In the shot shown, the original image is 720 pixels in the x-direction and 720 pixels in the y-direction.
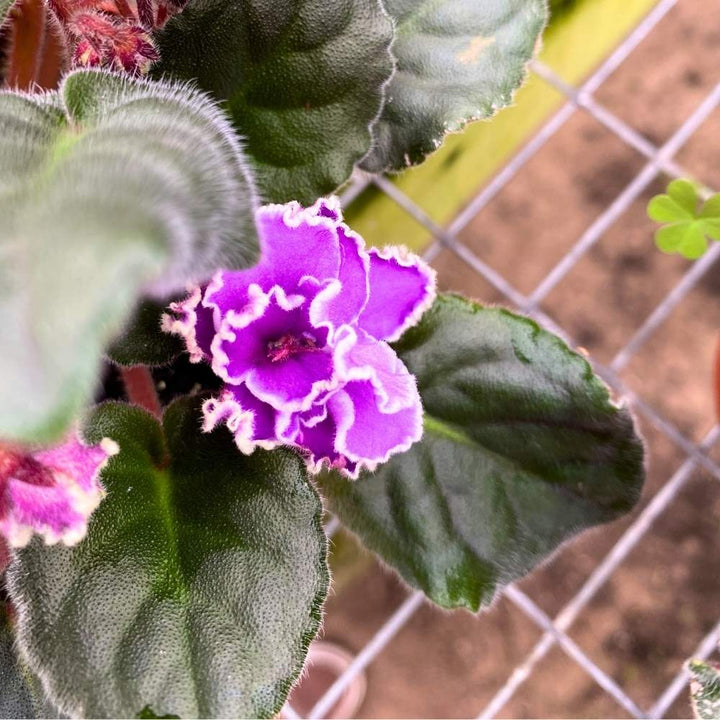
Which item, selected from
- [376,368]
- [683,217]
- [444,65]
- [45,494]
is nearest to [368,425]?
[376,368]

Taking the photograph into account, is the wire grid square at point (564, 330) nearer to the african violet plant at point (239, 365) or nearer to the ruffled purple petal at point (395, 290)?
the african violet plant at point (239, 365)

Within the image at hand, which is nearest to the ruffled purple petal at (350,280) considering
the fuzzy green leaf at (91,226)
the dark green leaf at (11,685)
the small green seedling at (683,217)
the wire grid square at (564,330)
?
the fuzzy green leaf at (91,226)

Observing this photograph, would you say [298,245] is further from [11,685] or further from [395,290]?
[11,685]

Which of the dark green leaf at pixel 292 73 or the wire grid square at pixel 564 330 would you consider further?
the wire grid square at pixel 564 330

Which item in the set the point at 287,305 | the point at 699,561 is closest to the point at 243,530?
the point at 287,305

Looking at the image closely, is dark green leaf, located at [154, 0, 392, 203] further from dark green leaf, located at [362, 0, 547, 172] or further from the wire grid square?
the wire grid square
